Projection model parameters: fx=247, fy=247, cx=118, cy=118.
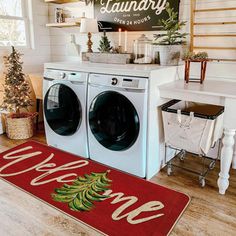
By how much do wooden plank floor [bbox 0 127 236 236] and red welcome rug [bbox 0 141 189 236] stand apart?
0.06m

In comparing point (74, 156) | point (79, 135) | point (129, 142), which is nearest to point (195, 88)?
point (129, 142)

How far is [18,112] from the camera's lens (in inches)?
129

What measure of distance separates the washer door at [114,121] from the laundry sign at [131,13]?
1021 millimetres

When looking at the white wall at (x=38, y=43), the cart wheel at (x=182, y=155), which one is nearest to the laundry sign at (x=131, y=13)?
the white wall at (x=38, y=43)

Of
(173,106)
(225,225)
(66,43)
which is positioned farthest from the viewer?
(66,43)

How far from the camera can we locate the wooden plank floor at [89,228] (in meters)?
1.63

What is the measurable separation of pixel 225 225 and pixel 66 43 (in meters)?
2.97

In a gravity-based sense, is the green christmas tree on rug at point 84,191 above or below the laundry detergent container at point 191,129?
below

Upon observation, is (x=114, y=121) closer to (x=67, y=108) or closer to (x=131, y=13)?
(x=67, y=108)

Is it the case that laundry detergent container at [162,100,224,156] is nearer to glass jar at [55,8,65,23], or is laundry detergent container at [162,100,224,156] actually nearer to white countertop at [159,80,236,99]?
white countertop at [159,80,236,99]

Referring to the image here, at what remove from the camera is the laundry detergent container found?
6.48 ft

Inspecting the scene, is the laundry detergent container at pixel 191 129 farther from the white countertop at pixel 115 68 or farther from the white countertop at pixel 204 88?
the white countertop at pixel 115 68

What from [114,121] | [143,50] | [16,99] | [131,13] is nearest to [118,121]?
[114,121]

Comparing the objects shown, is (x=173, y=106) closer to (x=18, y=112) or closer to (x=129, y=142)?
(x=129, y=142)
